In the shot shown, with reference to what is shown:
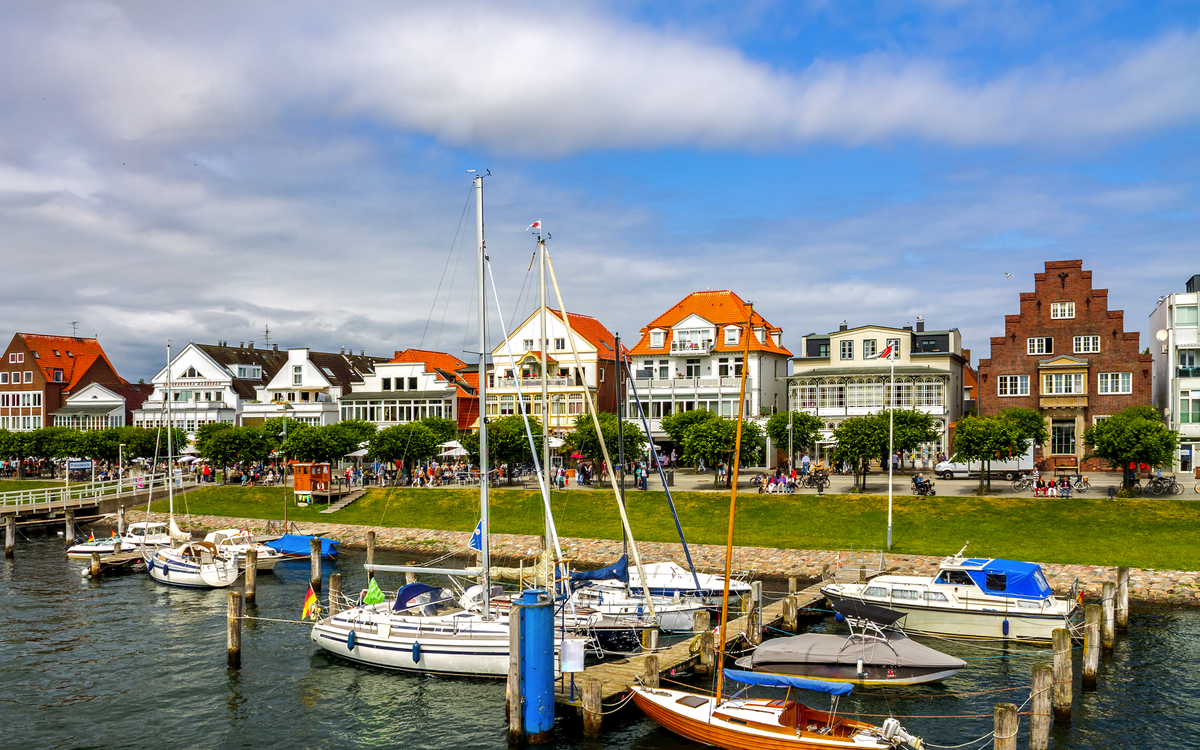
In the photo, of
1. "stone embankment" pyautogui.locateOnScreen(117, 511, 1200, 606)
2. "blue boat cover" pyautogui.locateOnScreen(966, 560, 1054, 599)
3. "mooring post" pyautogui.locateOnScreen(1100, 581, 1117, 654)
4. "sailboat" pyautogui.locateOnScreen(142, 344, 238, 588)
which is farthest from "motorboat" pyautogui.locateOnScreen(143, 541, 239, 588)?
"mooring post" pyautogui.locateOnScreen(1100, 581, 1117, 654)

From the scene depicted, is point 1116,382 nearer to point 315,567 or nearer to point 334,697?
point 315,567

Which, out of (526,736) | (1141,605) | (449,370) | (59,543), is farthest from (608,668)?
(449,370)

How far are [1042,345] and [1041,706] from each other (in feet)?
219

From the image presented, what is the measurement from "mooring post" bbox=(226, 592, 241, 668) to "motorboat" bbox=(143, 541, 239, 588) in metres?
17.2

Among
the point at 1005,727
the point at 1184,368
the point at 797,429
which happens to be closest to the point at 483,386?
the point at 1005,727

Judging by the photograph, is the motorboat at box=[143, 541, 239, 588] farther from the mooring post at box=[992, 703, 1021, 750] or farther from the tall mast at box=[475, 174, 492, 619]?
the mooring post at box=[992, 703, 1021, 750]

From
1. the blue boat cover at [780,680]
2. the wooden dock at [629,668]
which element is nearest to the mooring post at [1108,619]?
the wooden dock at [629,668]

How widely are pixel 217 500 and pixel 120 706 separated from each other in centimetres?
5196

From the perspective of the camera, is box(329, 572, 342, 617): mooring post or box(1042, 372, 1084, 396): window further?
box(1042, 372, 1084, 396): window

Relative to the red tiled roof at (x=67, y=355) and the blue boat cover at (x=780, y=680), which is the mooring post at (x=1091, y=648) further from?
the red tiled roof at (x=67, y=355)

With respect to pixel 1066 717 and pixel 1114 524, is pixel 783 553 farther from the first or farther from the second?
pixel 1066 717

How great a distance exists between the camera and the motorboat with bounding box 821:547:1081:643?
37156 mm

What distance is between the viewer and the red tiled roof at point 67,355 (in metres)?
128

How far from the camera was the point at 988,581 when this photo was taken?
126 ft
